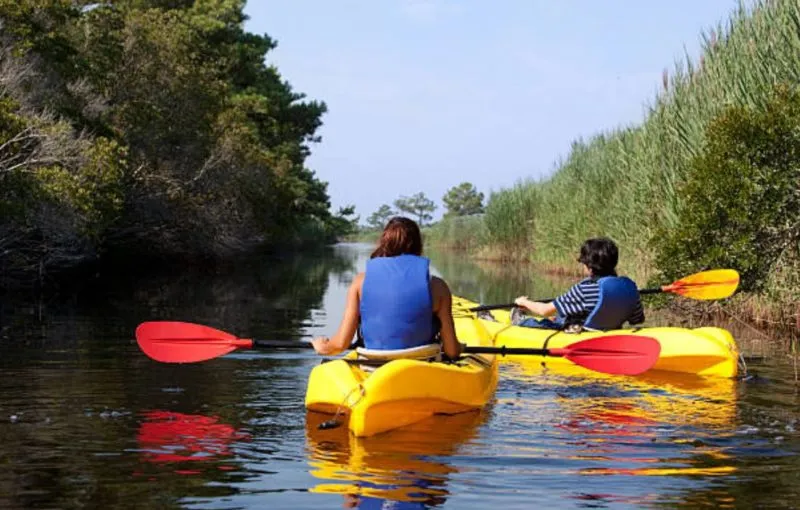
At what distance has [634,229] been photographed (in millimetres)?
19719

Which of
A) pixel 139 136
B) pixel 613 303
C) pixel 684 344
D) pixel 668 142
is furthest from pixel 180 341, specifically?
pixel 139 136

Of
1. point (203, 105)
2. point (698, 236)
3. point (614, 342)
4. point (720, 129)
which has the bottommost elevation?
point (614, 342)

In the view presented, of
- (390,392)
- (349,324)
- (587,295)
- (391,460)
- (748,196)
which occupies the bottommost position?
(391,460)

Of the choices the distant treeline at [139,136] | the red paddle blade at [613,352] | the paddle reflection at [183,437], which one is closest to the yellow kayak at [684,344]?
the red paddle blade at [613,352]

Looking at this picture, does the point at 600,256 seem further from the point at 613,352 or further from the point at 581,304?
the point at 613,352

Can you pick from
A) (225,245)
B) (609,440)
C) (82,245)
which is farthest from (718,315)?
(225,245)

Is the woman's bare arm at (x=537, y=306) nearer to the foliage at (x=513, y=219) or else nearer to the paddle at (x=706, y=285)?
the paddle at (x=706, y=285)

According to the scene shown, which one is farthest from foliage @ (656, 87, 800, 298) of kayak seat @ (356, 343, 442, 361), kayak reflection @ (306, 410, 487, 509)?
kayak seat @ (356, 343, 442, 361)

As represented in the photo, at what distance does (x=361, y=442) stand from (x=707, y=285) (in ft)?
19.6

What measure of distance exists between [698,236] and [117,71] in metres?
19.8

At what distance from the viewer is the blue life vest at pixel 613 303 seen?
10000mm

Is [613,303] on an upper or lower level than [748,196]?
lower

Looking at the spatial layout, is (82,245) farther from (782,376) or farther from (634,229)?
(782,376)

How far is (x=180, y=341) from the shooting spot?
8.23 m
